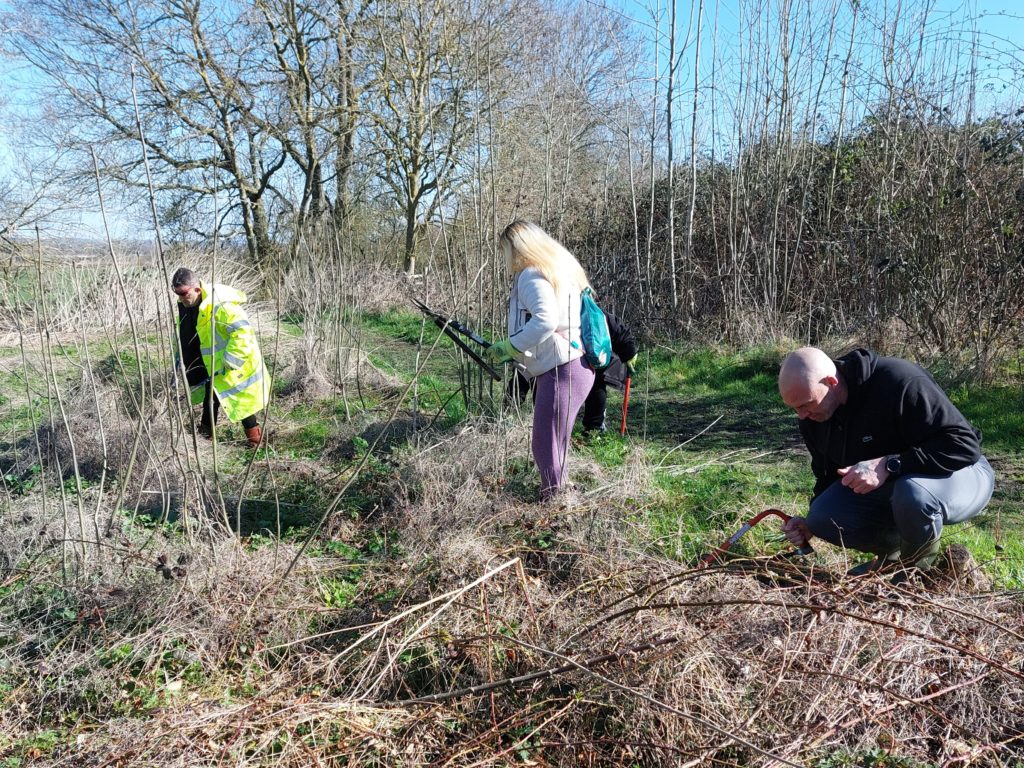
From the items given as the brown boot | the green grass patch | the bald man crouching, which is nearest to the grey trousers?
the bald man crouching

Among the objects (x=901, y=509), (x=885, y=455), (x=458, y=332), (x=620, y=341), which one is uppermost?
(x=458, y=332)

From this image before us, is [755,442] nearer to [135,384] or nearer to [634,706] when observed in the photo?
[634,706]

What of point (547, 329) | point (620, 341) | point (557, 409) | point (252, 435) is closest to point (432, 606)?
point (557, 409)

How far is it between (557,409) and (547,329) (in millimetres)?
400

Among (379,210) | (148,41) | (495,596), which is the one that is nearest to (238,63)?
(148,41)

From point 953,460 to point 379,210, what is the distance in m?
13.4

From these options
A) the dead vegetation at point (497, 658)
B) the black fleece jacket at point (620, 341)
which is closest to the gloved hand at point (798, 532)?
the dead vegetation at point (497, 658)

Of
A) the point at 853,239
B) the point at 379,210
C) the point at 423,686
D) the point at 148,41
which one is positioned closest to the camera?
the point at 423,686

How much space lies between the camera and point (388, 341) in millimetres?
10445

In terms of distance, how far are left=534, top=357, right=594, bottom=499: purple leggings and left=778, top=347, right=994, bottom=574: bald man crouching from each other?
1.04 metres

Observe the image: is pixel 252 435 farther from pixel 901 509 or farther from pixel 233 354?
pixel 901 509

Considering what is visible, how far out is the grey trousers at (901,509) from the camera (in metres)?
2.67

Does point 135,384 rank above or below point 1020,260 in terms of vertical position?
below

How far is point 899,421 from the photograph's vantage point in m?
2.73
